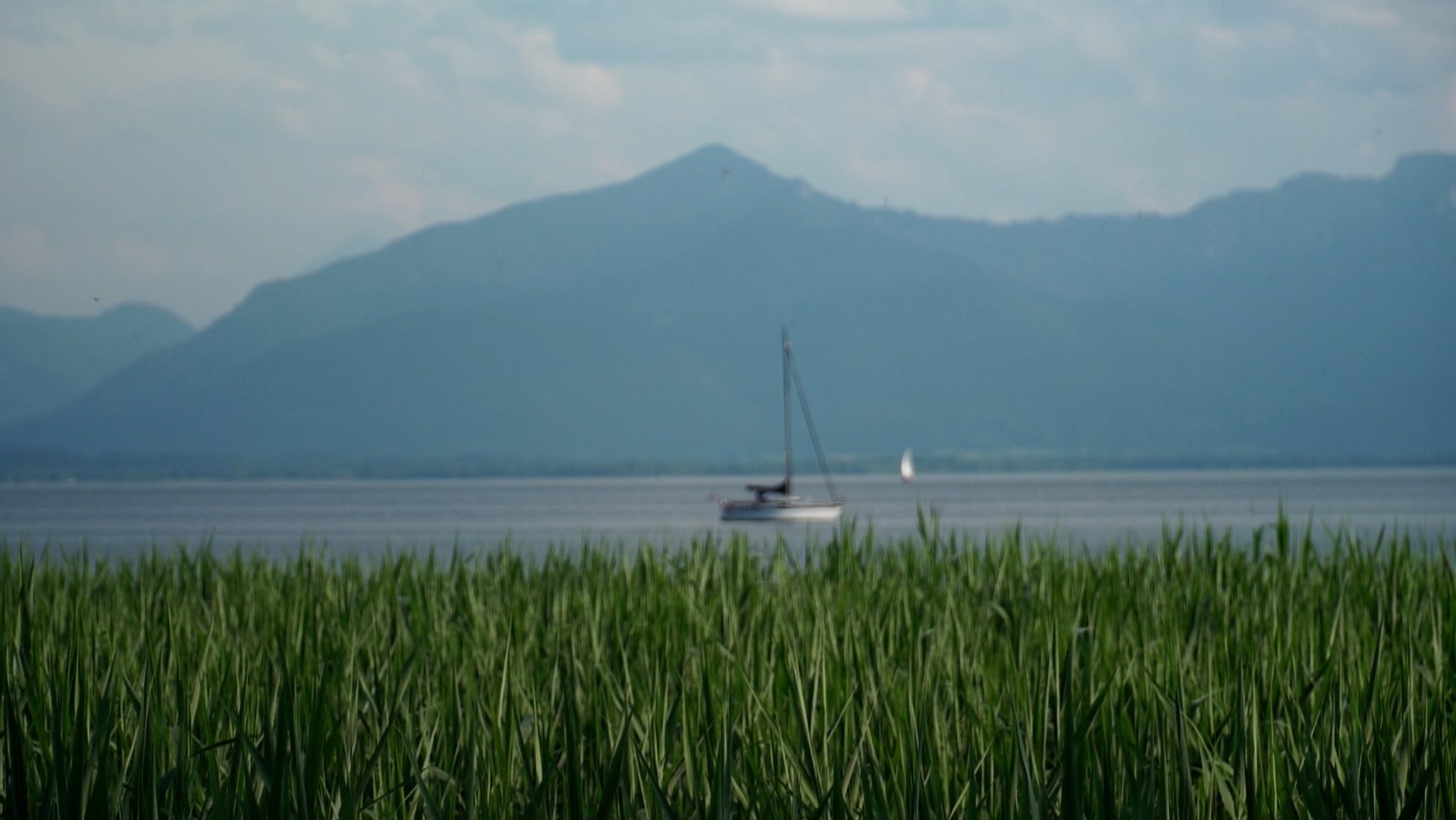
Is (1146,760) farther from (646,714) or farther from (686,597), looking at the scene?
(686,597)

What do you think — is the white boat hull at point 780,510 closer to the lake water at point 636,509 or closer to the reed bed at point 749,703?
the lake water at point 636,509

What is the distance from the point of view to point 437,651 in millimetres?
7223

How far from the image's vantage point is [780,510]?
201ft

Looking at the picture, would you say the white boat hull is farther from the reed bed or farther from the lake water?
the reed bed

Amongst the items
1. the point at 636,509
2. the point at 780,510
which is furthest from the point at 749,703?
the point at 636,509

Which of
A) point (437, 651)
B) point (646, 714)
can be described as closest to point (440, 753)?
point (646, 714)

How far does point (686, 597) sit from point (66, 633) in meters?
3.02

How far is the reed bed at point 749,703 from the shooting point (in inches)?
149

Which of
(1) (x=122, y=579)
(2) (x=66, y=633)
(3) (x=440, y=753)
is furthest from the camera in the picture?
(1) (x=122, y=579)

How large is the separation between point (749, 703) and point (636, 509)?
3865 inches

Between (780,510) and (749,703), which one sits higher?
(749,703)

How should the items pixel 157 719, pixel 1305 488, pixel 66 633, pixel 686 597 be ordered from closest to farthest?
pixel 157 719, pixel 66 633, pixel 686 597, pixel 1305 488

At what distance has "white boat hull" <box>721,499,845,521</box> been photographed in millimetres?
61750

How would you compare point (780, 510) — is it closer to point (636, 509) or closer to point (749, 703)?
point (636, 509)
